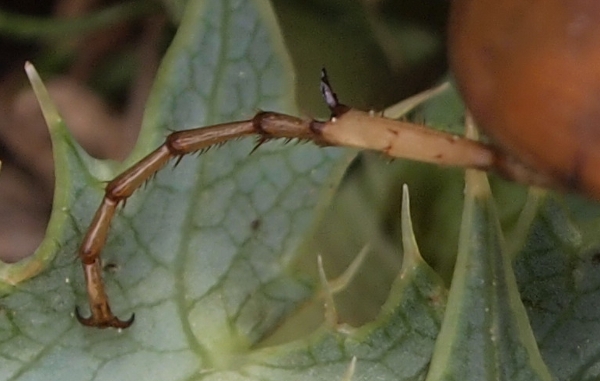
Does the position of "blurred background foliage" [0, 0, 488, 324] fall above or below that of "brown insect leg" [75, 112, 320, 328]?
below

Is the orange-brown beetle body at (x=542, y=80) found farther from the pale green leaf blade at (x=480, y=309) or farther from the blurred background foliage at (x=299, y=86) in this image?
the blurred background foliage at (x=299, y=86)

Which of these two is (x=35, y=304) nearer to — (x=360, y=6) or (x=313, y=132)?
(x=313, y=132)

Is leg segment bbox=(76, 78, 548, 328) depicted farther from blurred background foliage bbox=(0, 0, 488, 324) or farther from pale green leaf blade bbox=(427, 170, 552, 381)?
blurred background foliage bbox=(0, 0, 488, 324)

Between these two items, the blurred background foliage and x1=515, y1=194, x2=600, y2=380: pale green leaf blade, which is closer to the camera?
x1=515, y1=194, x2=600, y2=380: pale green leaf blade

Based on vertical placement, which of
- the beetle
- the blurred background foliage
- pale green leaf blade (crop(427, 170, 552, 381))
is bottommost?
the blurred background foliage

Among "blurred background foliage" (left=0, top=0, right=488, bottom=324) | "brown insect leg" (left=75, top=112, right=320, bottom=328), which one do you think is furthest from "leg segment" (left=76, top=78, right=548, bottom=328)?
"blurred background foliage" (left=0, top=0, right=488, bottom=324)

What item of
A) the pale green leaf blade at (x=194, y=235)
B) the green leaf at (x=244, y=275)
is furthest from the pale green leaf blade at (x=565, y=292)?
the pale green leaf blade at (x=194, y=235)

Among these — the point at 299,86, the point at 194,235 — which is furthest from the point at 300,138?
the point at 299,86
